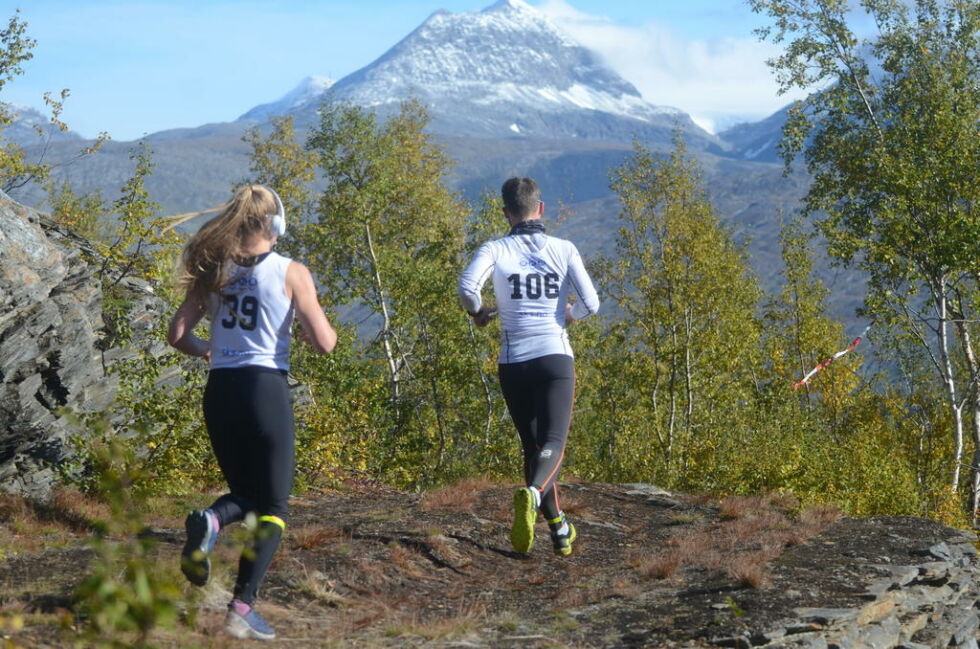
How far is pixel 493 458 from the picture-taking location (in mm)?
34312

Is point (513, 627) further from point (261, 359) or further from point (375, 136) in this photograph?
point (375, 136)

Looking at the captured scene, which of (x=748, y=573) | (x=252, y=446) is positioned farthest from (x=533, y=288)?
(x=252, y=446)

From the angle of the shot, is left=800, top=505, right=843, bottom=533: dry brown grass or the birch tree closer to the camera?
left=800, top=505, right=843, bottom=533: dry brown grass

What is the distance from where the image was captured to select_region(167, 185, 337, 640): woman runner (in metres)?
5.41

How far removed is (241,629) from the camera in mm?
5414

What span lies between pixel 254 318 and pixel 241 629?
1549 mm

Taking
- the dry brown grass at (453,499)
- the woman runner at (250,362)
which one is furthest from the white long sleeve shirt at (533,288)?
the dry brown grass at (453,499)

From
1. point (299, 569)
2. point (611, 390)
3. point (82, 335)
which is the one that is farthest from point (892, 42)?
point (299, 569)

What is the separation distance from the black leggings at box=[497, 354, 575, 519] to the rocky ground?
912mm

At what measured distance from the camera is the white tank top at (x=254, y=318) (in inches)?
215

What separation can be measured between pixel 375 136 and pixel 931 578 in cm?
3727

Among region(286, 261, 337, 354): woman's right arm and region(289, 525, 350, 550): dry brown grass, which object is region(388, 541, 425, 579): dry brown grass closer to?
region(289, 525, 350, 550): dry brown grass

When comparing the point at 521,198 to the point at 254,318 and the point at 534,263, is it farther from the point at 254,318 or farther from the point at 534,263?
the point at 254,318

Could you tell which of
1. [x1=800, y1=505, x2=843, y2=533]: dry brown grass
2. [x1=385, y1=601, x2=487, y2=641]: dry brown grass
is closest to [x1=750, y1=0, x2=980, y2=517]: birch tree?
[x1=800, y1=505, x2=843, y2=533]: dry brown grass
